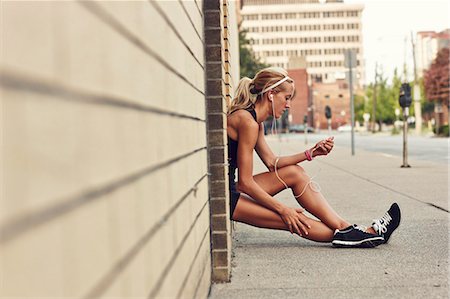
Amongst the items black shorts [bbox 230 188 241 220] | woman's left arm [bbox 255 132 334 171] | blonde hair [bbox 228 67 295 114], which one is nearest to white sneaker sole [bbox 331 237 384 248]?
woman's left arm [bbox 255 132 334 171]

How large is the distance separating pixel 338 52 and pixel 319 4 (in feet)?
36.8

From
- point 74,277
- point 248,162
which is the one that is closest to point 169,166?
point 74,277

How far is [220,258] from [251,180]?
2.99 feet

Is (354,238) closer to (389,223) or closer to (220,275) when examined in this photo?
(389,223)

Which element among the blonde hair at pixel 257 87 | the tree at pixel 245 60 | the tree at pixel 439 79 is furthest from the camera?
the tree at pixel 439 79

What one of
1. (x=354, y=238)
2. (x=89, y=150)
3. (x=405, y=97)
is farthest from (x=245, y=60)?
(x=89, y=150)

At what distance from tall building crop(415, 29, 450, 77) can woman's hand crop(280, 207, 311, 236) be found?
9842 cm

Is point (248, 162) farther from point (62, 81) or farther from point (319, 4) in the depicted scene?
point (319, 4)

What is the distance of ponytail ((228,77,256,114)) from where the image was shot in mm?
4785

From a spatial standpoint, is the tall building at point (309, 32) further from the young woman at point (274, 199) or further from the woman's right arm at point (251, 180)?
the woman's right arm at point (251, 180)

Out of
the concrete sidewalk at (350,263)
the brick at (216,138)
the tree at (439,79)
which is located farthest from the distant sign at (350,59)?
the tree at (439,79)

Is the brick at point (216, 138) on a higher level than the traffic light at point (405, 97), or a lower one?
lower

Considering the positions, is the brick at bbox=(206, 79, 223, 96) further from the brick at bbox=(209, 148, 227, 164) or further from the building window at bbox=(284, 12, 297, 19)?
the building window at bbox=(284, 12, 297, 19)

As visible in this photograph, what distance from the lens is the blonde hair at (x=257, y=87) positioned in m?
4.77
